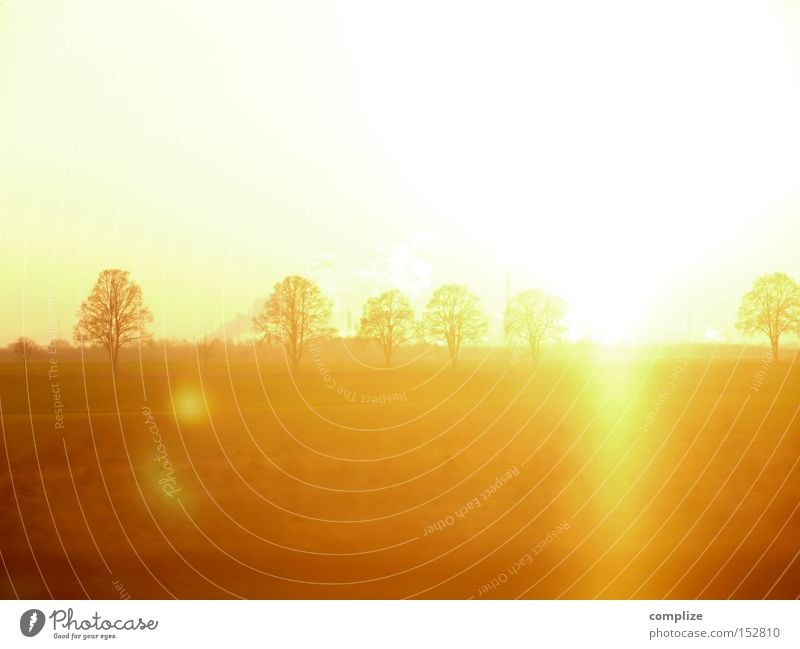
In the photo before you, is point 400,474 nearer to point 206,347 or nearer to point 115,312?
point 206,347

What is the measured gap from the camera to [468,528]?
24.7 ft

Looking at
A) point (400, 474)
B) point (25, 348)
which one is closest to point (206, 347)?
point (25, 348)

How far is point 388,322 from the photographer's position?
24.6 ft

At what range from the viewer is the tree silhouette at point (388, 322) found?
7.34m

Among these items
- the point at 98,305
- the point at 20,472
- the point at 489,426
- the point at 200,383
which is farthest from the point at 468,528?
the point at 20,472

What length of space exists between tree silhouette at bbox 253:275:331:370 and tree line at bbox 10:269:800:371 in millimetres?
12

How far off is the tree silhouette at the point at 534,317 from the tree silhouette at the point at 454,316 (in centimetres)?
38

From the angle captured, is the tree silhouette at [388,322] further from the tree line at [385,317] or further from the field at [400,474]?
the field at [400,474]

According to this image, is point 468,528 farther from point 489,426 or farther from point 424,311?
point 424,311

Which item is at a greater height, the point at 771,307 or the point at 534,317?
the point at 771,307

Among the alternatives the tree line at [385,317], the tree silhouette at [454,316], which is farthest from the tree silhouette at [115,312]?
the tree silhouette at [454,316]

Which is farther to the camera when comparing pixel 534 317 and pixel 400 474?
pixel 400 474

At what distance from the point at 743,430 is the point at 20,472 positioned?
Answer: 9748mm

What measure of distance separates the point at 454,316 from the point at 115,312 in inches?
168
